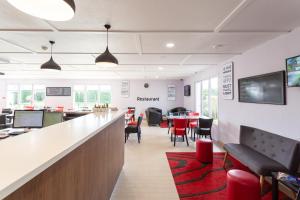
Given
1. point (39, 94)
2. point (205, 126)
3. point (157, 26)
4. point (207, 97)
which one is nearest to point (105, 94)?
point (39, 94)

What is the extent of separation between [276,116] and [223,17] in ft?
6.48

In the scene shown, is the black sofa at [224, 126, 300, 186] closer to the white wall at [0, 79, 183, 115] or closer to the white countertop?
the white countertop

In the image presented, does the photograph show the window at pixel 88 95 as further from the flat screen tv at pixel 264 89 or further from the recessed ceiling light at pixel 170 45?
the flat screen tv at pixel 264 89

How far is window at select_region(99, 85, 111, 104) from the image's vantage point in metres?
10.3

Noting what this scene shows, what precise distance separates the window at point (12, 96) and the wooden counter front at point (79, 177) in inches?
418

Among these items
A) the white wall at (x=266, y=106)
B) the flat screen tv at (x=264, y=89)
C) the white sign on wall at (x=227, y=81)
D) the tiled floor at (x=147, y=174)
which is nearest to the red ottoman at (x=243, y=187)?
the tiled floor at (x=147, y=174)

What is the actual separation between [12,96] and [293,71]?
12.8 meters

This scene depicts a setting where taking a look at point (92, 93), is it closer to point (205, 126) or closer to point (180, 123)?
point (180, 123)

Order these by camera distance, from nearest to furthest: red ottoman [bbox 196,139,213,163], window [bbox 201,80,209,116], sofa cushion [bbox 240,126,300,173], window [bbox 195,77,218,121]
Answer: sofa cushion [bbox 240,126,300,173]
red ottoman [bbox 196,139,213,163]
window [bbox 195,77,218,121]
window [bbox 201,80,209,116]

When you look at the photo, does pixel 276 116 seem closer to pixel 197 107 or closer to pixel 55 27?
pixel 55 27

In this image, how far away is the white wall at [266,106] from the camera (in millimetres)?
2611

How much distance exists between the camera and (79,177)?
141 centimetres

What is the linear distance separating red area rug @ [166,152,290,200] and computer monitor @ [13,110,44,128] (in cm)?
257

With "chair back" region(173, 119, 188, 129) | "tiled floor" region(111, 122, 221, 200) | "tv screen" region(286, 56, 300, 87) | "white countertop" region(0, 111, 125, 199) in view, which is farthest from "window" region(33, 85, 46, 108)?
"tv screen" region(286, 56, 300, 87)
